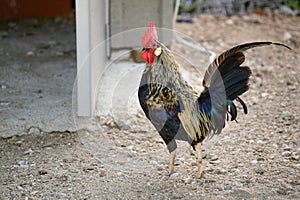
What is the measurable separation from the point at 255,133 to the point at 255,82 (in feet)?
4.04

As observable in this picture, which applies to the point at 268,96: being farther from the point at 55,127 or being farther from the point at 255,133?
the point at 55,127

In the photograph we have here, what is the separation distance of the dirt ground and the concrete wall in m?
1.08

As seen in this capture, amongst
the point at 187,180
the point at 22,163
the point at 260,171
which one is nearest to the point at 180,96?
the point at 187,180

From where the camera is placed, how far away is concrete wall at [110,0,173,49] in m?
5.52

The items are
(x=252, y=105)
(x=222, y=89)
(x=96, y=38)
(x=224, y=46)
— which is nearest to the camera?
(x=222, y=89)

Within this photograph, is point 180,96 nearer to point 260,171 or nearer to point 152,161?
point 152,161

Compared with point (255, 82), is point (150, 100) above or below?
above

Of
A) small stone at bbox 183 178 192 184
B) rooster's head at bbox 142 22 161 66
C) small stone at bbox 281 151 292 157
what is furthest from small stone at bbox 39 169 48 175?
small stone at bbox 281 151 292 157

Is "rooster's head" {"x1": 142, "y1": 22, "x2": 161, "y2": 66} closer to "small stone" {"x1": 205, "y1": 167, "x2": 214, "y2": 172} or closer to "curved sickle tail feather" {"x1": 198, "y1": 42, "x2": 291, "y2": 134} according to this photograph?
"curved sickle tail feather" {"x1": 198, "y1": 42, "x2": 291, "y2": 134}

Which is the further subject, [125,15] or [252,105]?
[125,15]

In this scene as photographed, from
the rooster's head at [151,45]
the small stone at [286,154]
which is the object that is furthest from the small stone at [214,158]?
the rooster's head at [151,45]

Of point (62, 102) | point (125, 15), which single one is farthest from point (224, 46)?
point (62, 102)

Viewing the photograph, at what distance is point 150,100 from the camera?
3545 millimetres

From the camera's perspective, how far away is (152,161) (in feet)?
13.2
